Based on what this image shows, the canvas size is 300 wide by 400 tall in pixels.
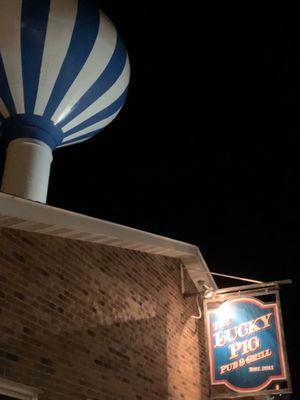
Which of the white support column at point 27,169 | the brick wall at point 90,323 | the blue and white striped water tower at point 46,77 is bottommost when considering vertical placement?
the brick wall at point 90,323

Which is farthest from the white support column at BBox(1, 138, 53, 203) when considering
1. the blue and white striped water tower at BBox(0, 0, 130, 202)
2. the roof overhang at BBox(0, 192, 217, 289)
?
the roof overhang at BBox(0, 192, 217, 289)

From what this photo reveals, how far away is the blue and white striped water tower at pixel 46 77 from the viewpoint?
27.7 ft

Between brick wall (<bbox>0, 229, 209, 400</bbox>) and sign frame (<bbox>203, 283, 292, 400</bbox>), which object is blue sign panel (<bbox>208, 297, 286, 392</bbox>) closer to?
sign frame (<bbox>203, 283, 292, 400</bbox>)

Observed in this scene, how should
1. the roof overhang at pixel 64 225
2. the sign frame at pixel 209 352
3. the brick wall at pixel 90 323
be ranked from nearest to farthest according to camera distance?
the roof overhang at pixel 64 225 → the brick wall at pixel 90 323 → the sign frame at pixel 209 352

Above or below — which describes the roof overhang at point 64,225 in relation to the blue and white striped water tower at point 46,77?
below

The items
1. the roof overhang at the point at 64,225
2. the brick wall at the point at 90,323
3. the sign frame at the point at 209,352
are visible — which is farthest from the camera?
the sign frame at the point at 209,352

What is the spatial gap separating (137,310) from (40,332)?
8.29 feet

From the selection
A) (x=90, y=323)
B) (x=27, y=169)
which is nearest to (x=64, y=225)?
(x=90, y=323)

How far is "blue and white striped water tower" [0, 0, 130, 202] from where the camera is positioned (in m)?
8.44

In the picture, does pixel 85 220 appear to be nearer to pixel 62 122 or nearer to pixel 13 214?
pixel 13 214

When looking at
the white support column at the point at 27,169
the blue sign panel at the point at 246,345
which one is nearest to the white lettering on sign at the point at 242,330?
the blue sign panel at the point at 246,345

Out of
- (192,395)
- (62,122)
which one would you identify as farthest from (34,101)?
(192,395)

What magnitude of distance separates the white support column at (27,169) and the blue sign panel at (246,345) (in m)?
3.71

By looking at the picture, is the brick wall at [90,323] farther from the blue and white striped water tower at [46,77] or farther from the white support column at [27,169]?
the blue and white striped water tower at [46,77]
